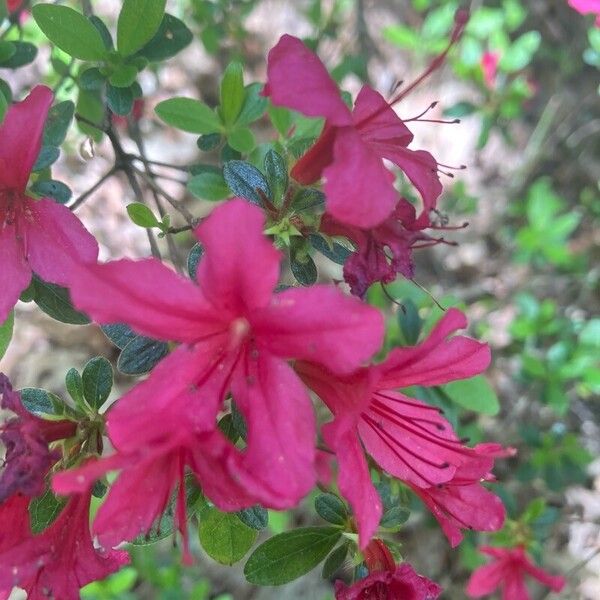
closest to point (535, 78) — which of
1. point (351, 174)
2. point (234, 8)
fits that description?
A: point (234, 8)

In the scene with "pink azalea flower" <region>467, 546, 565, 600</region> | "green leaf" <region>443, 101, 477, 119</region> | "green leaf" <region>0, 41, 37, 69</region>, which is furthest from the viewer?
"green leaf" <region>443, 101, 477, 119</region>

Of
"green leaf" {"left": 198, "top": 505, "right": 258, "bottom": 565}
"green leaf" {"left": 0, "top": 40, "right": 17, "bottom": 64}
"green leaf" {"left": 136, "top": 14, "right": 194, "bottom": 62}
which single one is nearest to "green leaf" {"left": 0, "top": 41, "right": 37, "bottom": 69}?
"green leaf" {"left": 0, "top": 40, "right": 17, "bottom": 64}

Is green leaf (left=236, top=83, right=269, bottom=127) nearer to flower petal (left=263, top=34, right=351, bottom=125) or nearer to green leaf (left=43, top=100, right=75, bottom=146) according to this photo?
green leaf (left=43, top=100, right=75, bottom=146)

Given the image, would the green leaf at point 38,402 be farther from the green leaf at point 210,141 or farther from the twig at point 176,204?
the green leaf at point 210,141

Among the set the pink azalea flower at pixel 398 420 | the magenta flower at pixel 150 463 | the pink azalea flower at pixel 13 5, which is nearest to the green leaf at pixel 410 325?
the pink azalea flower at pixel 398 420

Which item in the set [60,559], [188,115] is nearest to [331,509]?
[60,559]

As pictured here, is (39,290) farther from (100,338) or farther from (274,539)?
(100,338)
